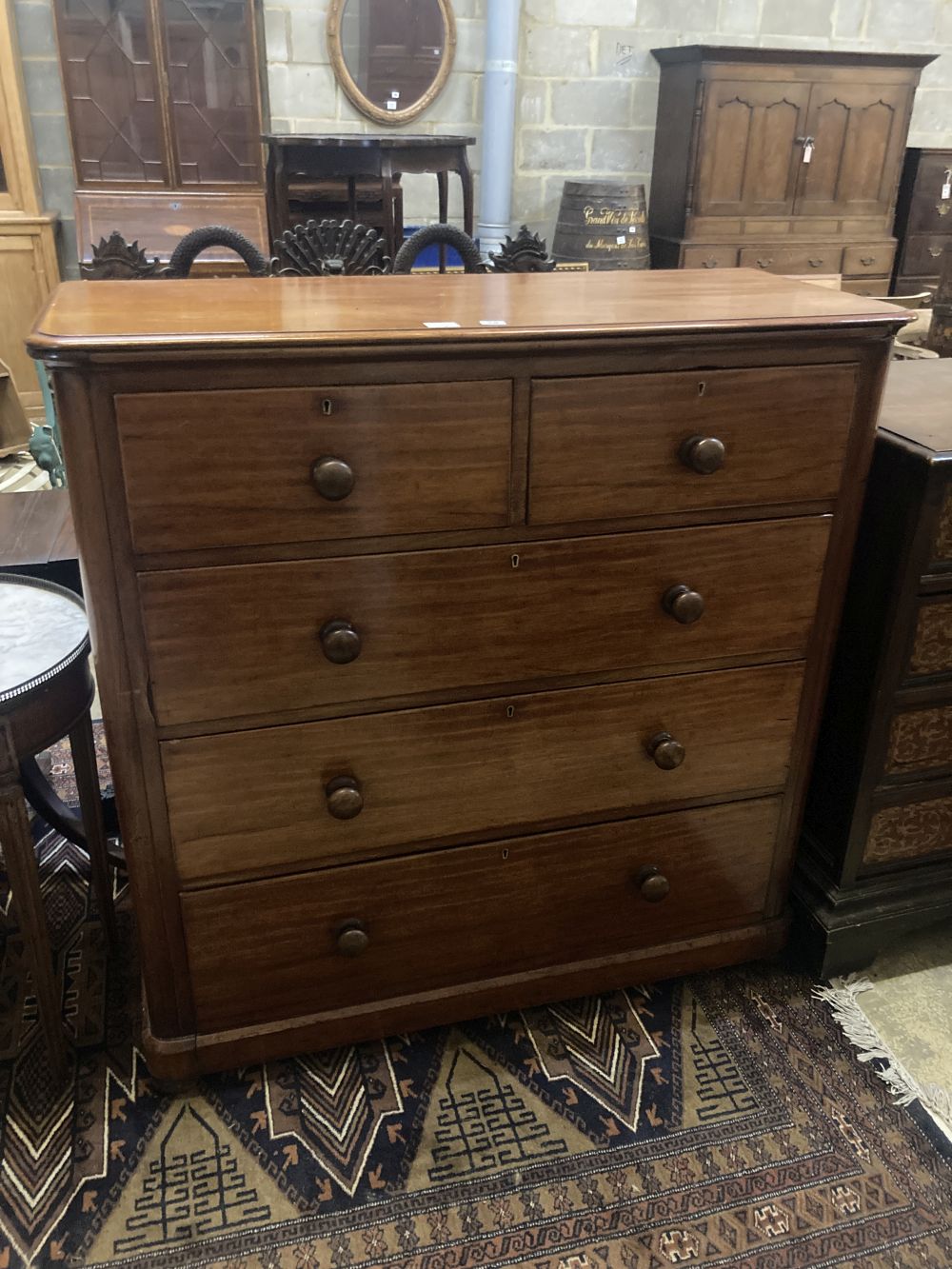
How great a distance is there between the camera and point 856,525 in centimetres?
137

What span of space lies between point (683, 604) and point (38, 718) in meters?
0.86

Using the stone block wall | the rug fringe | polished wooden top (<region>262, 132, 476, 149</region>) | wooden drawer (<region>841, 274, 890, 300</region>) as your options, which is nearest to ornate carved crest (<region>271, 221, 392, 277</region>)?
the rug fringe

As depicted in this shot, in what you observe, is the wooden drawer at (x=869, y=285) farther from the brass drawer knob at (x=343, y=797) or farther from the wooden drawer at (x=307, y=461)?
the brass drawer knob at (x=343, y=797)

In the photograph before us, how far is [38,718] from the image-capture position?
4.20 ft

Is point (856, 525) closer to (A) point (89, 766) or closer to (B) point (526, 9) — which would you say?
(A) point (89, 766)

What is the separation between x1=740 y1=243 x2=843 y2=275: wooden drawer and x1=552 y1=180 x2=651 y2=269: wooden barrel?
0.78 m

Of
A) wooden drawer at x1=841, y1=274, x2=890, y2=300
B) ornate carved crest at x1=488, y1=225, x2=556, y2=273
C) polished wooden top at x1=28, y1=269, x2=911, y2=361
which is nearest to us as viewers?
polished wooden top at x1=28, y1=269, x2=911, y2=361

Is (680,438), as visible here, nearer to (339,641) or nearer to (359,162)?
A: (339,641)

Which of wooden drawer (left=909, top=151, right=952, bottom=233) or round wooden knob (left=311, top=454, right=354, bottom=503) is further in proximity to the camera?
wooden drawer (left=909, top=151, right=952, bottom=233)

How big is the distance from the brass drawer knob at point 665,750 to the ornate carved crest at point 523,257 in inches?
35.6

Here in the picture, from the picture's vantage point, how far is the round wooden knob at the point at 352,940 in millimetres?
1372

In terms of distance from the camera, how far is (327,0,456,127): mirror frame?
432 cm

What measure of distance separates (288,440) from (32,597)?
2.13ft

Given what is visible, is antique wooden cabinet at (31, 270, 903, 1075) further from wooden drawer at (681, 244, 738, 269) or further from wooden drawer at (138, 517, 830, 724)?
wooden drawer at (681, 244, 738, 269)
